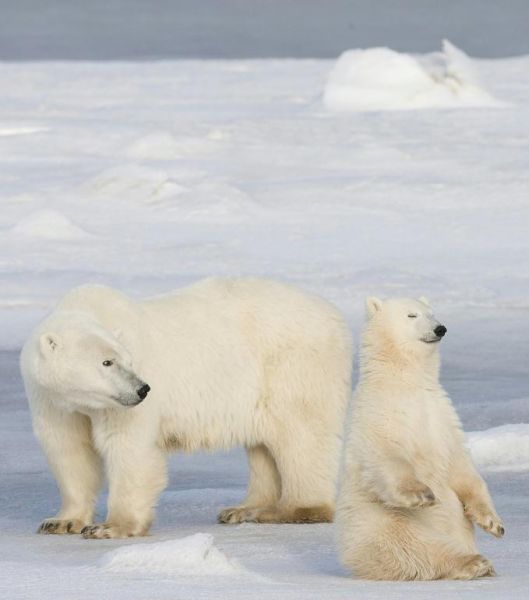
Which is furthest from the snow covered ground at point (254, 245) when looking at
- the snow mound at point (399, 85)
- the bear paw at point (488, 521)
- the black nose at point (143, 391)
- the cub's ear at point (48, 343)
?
the snow mound at point (399, 85)

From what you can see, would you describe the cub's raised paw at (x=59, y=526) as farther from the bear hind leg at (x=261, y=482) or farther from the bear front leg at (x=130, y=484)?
the bear hind leg at (x=261, y=482)

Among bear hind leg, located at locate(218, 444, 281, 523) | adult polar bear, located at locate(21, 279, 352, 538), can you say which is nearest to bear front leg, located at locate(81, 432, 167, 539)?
adult polar bear, located at locate(21, 279, 352, 538)

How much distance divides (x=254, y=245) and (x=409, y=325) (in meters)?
9.05

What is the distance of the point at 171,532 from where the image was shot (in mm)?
4555

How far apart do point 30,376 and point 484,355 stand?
3956 millimetres

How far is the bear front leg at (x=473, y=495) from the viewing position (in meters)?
3.44

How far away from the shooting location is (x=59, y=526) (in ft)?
14.9

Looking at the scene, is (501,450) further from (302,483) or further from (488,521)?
(488,521)

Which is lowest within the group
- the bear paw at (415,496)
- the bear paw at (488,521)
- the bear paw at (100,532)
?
the bear paw at (100,532)

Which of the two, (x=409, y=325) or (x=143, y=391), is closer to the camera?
(x=409, y=325)

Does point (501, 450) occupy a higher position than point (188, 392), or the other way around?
point (188, 392)

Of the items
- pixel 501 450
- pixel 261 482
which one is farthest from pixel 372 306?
pixel 501 450

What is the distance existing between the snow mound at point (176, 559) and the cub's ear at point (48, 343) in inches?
40.6

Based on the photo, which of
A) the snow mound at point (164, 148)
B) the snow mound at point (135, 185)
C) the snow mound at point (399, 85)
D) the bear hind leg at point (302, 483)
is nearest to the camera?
the bear hind leg at point (302, 483)
